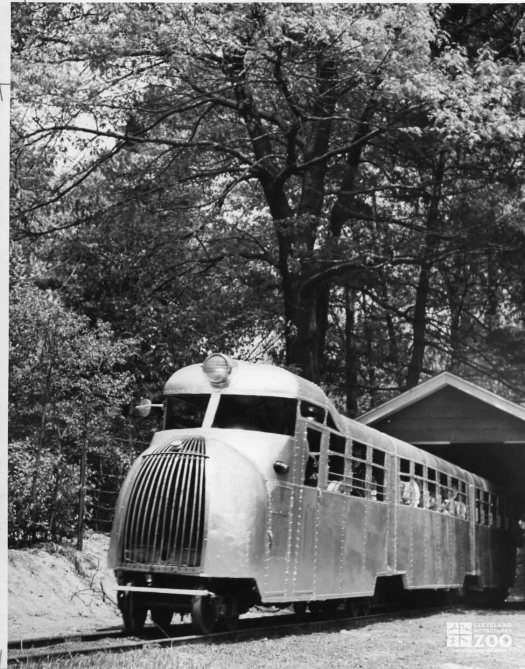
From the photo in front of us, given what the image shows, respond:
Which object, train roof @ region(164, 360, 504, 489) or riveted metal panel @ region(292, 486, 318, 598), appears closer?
riveted metal panel @ region(292, 486, 318, 598)

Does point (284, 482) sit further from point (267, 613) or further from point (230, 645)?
point (267, 613)

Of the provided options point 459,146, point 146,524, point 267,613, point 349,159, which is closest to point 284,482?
point 146,524

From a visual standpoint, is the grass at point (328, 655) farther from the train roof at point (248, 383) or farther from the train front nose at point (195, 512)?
the train roof at point (248, 383)

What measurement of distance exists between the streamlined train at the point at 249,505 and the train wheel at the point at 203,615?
14 mm

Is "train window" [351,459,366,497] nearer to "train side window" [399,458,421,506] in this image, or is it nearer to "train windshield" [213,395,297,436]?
"train side window" [399,458,421,506]

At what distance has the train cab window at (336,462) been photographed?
12.3 meters

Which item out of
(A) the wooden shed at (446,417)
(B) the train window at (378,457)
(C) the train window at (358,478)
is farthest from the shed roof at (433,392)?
(C) the train window at (358,478)

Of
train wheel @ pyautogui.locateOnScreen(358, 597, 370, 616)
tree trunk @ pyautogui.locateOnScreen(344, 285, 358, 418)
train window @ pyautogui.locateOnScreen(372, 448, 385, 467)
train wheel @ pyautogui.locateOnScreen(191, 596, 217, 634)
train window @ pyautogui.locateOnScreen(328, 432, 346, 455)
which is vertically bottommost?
train wheel @ pyautogui.locateOnScreen(358, 597, 370, 616)

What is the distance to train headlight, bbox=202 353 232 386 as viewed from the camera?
11.3 meters

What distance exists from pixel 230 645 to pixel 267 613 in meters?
5.19

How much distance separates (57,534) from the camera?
15.8 metres

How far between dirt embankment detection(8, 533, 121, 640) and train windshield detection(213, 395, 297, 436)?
126 inches

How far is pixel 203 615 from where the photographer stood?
395 inches

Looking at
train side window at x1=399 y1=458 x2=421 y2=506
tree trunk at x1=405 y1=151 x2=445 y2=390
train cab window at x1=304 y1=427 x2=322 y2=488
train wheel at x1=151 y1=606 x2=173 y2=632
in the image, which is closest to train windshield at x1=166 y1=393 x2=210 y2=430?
train cab window at x1=304 y1=427 x2=322 y2=488
